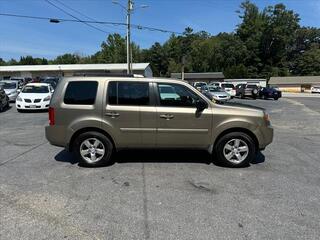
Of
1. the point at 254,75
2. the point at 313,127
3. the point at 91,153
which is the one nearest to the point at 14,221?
the point at 91,153

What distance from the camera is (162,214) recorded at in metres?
4.50

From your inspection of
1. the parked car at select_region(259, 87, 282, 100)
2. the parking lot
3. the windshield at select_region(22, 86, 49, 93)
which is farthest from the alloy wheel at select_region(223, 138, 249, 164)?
the parked car at select_region(259, 87, 282, 100)

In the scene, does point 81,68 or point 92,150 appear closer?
point 92,150

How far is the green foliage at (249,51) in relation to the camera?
3615 inches

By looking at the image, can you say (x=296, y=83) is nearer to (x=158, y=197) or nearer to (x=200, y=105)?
(x=200, y=105)

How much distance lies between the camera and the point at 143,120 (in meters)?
6.59

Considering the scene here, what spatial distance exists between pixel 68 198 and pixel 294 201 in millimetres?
3428

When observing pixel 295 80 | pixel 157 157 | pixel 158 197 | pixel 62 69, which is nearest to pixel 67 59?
pixel 62 69

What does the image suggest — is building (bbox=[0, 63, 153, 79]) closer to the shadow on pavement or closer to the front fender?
the shadow on pavement

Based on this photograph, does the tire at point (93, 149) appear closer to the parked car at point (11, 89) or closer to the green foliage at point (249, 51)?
the parked car at point (11, 89)

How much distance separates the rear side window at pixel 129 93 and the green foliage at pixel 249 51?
8248 centimetres

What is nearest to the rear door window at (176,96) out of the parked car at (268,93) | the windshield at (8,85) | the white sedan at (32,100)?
the white sedan at (32,100)

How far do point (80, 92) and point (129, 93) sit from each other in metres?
0.99

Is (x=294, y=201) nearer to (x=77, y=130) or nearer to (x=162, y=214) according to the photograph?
(x=162, y=214)
